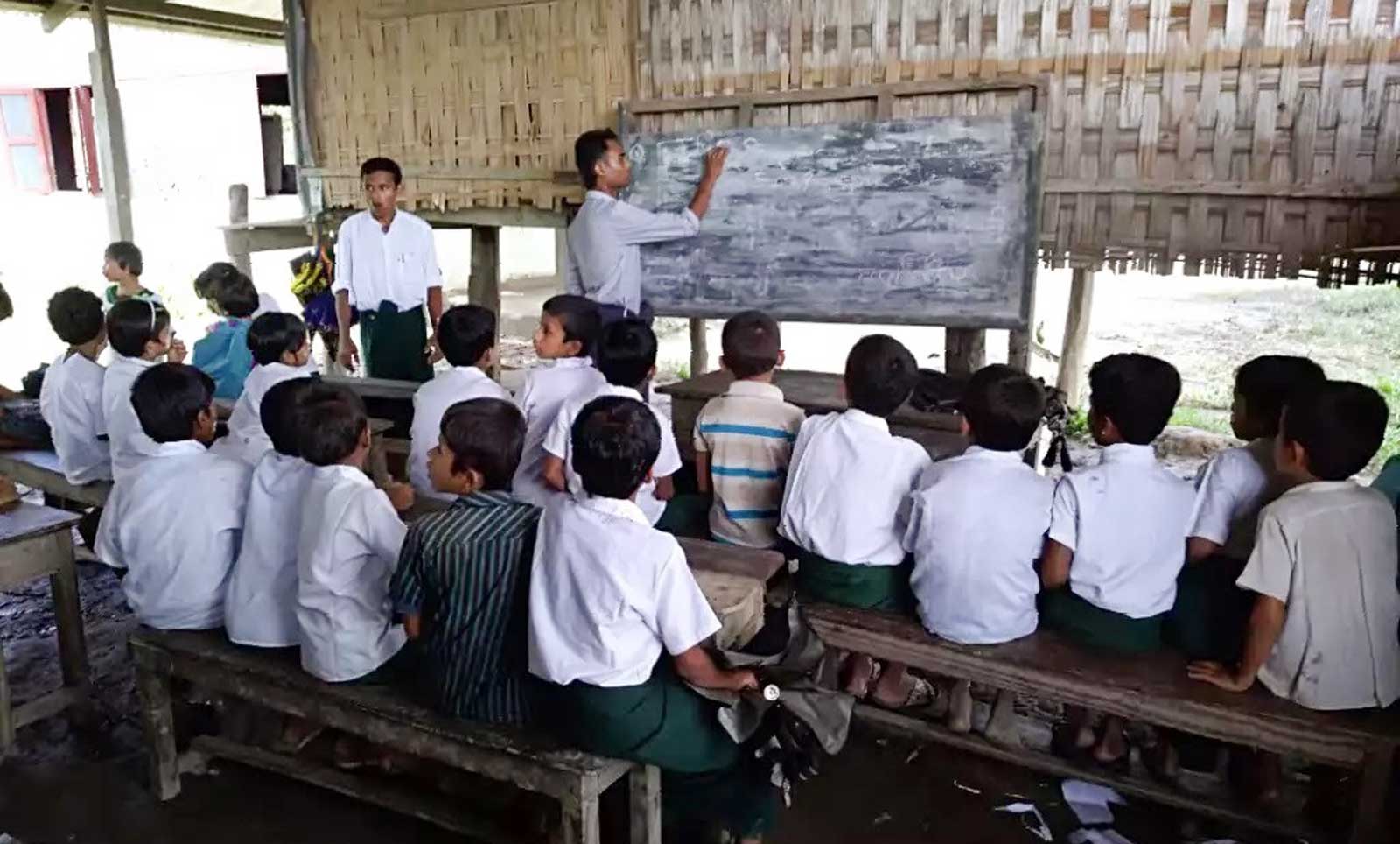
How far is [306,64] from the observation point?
6.57 m

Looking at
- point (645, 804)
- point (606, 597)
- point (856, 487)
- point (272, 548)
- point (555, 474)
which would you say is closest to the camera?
point (606, 597)

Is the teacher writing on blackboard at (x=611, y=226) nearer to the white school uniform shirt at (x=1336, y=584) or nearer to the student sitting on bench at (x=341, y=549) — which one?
the student sitting on bench at (x=341, y=549)

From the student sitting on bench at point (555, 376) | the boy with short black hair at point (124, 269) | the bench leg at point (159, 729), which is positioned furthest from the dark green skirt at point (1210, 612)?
the boy with short black hair at point (124, 269)

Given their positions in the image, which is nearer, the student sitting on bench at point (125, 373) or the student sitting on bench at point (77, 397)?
the student sitting on bench at point (125, 373)

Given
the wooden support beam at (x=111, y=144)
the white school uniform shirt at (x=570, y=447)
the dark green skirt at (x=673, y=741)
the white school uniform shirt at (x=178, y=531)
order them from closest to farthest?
the dark green skirt at (x=673, y=741) → the white school uniform shirt at (x=178, y=531) → the white school uniform shirt at (x=570, y=447) → the wooden support beam at (x=111, y=144)

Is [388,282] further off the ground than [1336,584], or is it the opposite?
[388,282]

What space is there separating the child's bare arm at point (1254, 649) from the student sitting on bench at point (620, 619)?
119 cm

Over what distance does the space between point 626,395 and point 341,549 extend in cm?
99

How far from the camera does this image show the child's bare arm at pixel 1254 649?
2.45 m

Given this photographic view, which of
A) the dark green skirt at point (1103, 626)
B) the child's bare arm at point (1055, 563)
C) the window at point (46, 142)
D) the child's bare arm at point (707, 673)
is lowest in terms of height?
the dark green skirt at point (1103, 626)

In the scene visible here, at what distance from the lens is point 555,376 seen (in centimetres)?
348

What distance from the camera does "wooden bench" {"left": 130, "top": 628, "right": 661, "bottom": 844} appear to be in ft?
7.63

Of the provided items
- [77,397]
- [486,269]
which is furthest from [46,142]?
[77,397]

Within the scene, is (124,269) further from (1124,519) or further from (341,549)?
(1124,519)
